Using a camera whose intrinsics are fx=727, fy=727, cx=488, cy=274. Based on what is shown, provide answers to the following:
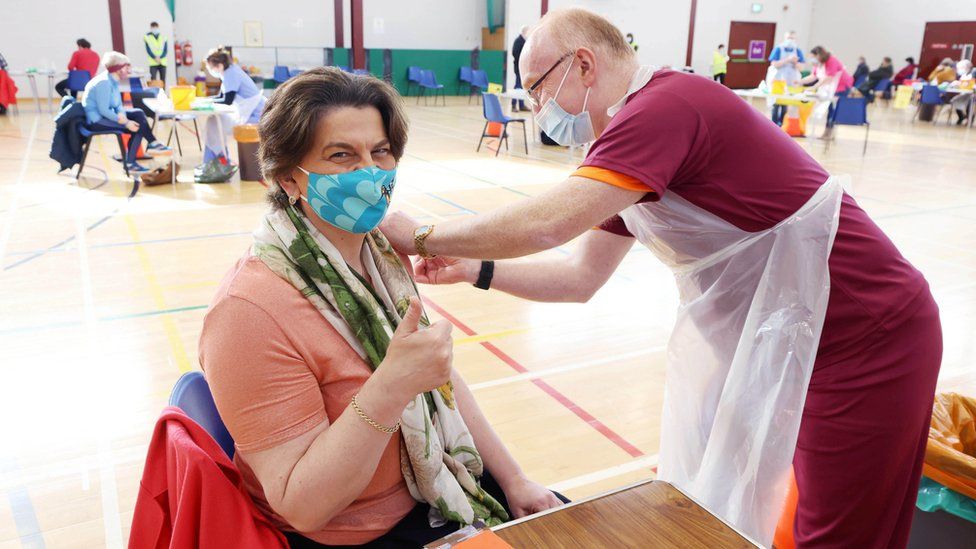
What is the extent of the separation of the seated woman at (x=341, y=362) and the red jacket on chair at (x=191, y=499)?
0.04m

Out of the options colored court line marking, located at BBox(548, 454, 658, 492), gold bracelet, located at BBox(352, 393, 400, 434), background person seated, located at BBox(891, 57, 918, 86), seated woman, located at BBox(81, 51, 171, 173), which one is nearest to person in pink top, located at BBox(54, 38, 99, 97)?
seated woman, located at BBox(81, 51, 171, 173)

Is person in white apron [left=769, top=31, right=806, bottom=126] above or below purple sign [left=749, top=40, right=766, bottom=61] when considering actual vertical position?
below

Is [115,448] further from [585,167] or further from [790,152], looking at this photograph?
[790,152]

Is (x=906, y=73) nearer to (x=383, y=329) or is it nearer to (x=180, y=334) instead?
(x=180, y=334)

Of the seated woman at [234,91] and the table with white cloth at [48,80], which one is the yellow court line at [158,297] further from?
the table with white cloth at [48,80]

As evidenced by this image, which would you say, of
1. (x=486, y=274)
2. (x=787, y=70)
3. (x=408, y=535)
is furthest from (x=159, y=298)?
(x=787, y=70)

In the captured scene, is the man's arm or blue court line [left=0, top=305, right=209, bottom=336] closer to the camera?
the man's arm

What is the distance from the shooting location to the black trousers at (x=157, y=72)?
1628 cm

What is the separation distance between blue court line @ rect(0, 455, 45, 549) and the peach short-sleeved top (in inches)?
58.6

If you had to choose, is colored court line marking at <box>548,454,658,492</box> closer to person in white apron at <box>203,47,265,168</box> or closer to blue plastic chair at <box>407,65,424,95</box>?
person in white apron at <box>203,47,265,168</box>

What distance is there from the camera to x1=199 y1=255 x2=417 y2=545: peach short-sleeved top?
1.21m

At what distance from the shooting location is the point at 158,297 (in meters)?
4.61

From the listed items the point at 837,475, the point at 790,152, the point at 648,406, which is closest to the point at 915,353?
the point at 837,475

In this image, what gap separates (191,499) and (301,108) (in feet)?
2.42
